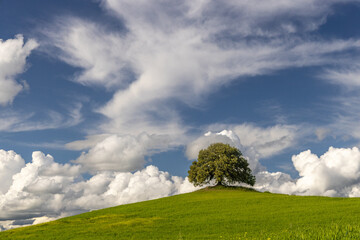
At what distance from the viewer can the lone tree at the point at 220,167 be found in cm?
8831

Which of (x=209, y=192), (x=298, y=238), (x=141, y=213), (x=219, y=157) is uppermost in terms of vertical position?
(x=219, y=157)

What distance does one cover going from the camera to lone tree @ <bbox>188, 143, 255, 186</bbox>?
88312mm

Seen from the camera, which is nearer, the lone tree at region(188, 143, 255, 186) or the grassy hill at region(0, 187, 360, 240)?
the grassy hill at region(0, 187, 360, 240)

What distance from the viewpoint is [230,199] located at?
6825 centimetres

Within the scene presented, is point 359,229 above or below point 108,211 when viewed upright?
below

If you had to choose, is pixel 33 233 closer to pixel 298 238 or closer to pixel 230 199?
pixel 230 199

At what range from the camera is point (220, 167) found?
88.3 m

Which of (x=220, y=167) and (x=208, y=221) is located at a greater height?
(x=220, y=167)

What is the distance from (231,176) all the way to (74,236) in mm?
55205

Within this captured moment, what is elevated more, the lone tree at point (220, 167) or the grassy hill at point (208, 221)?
the lone tree at point (220, 167)

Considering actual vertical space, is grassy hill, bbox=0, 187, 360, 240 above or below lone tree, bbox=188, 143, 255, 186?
below

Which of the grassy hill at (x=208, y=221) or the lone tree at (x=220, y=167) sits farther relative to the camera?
the lone tree at (x=220, y=167)

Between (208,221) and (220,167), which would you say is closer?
(208,221)

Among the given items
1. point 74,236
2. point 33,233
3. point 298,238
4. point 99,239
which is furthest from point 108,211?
point 298,238
